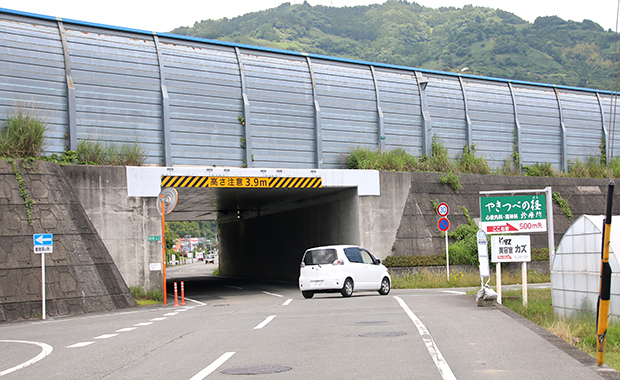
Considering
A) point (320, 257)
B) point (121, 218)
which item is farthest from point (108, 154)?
point (320, 257)

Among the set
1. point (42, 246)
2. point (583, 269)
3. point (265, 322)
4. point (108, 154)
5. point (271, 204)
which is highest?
point (108, 154)

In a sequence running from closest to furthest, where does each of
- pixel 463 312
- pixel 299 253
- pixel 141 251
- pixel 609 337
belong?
pixel 609 337 → pixel 463 312 → pixel 141 251 → pixel 299 253

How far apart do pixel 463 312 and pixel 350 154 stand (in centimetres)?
1554

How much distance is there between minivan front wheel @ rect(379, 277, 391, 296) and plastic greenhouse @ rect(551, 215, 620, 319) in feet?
25.6

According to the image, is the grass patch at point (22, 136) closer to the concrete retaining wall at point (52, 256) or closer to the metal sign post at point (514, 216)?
the concrete retaining wall at point (52, 256)

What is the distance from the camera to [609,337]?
10.9 meters

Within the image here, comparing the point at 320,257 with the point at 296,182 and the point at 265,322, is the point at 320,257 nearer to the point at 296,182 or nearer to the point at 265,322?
the point at 296,182

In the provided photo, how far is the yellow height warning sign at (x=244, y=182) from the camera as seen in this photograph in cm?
2377

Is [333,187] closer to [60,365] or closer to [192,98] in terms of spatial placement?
[192,98]

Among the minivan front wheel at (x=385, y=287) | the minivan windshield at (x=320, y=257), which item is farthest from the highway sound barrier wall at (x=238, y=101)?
the minivan front wheel at (x=385, y=287)

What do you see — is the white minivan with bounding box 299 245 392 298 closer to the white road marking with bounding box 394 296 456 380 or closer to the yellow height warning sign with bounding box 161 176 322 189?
the yellow height warning sign with bounding box 161 176 322 189

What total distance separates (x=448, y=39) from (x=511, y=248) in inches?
5828

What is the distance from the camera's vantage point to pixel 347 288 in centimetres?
2070

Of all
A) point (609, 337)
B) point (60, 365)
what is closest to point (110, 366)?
point (60, 365)
